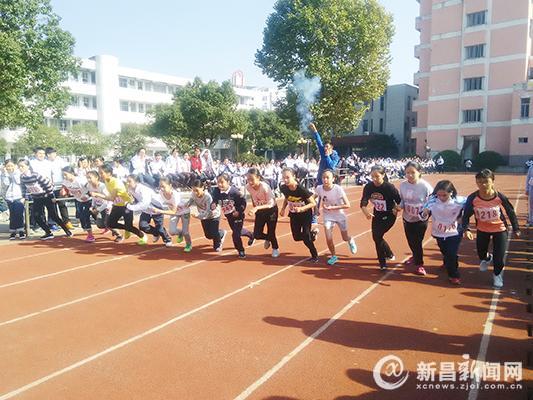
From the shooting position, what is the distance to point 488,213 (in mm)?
5844

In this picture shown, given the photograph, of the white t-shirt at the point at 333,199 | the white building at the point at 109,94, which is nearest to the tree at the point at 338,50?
the white building at the point at 109,94

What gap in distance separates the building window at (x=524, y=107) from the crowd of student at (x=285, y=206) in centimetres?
3371

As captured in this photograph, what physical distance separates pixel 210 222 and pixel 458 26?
144ft

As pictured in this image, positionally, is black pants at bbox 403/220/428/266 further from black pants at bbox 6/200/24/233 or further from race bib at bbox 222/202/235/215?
black pants at bbox 6/200/24/233

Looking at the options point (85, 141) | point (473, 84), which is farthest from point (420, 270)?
point (473, 84)

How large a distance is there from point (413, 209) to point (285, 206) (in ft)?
6.99

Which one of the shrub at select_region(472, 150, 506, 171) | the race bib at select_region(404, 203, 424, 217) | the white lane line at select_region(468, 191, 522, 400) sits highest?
the shrub at select_region(472, 150, 506, 171)

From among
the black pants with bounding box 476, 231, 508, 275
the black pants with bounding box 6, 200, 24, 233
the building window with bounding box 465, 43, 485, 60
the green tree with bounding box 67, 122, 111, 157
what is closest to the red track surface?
the black pants with bounding box 476, 231, 508, 275

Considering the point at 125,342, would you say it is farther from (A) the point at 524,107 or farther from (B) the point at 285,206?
(A) the point at 524,107

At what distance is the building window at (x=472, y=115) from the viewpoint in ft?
139

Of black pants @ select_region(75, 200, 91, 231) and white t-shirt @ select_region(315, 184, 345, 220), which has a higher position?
white t-shirt @ select_region(315, 184, 345, 220)

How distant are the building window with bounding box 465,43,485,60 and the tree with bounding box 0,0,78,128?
1468 inches

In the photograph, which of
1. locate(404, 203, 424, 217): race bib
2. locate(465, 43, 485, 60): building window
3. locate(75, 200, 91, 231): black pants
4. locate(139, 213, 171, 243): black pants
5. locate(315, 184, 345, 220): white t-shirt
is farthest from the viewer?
locate(465, 43, 485, 60): building window

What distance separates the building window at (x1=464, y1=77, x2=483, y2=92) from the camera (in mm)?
42062
